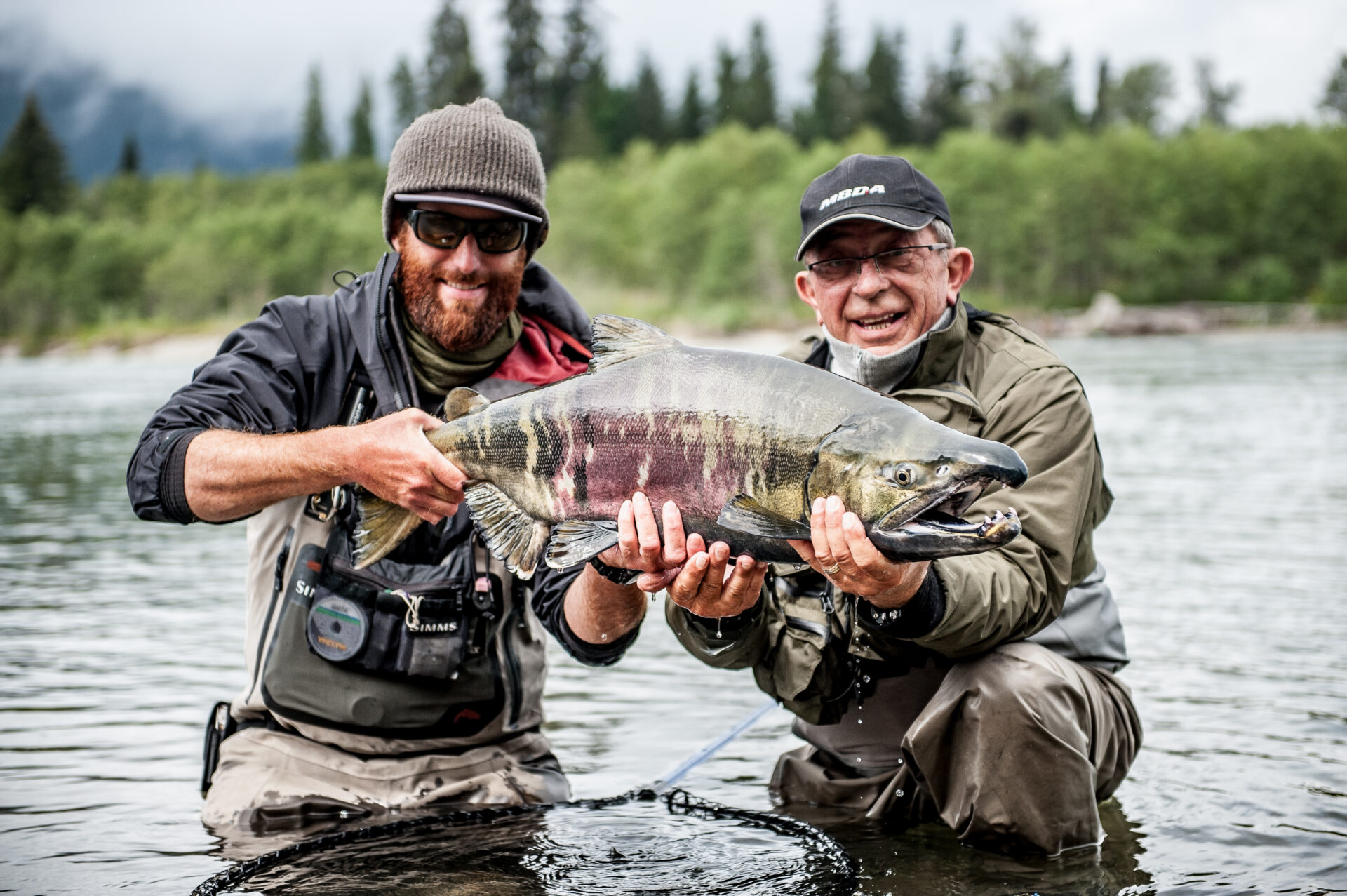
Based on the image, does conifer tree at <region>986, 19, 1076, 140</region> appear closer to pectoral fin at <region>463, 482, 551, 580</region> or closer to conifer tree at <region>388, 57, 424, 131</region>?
conifer tree at <region>388, 57, 424, 131</region>

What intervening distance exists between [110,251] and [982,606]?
90.3m

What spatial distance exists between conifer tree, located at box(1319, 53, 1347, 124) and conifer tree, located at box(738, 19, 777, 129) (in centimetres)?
4171

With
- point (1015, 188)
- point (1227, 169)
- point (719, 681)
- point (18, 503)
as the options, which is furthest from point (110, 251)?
point (719, 681)

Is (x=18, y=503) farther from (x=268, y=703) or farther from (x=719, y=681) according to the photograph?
(x=268, y=703)

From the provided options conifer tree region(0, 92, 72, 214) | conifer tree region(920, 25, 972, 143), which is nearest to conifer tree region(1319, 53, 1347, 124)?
conifer tree region(920, 25, 972, 143)

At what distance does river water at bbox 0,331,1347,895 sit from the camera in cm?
429

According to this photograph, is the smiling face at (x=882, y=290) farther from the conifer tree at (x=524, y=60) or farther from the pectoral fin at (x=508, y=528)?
the conifer tree at (x=524, y=60)

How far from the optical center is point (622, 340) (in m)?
3.37

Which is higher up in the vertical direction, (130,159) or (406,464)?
(130,159)

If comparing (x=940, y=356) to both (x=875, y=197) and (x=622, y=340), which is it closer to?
(x=875, y=197)

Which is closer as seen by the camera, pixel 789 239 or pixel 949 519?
pixel 949 519

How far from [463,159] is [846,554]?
2095 mm

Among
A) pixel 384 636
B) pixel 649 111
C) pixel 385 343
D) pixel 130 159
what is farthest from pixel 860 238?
pixel 130 159

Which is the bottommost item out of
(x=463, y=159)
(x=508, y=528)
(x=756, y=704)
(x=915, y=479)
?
(x=756, y=704)
